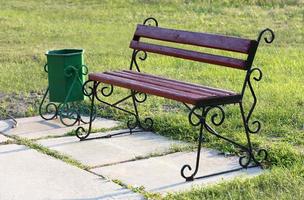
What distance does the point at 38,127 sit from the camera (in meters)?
6.76

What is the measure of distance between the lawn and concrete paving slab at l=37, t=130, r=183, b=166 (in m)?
0.25

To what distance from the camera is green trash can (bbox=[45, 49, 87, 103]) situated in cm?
677

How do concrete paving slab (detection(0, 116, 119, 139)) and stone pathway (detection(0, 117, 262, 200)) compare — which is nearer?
stone pathway (detection(0, 117, 262, 200))

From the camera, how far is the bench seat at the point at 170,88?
5141 millimetres

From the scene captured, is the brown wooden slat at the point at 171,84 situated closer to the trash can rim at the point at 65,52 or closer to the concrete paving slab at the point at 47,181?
the trash can rim at the point at 65,52

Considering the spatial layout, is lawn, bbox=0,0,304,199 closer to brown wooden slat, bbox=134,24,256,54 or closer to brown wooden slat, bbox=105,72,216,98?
brown wooden slat, bbox=105,72,216,98

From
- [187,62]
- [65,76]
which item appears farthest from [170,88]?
[187,62]

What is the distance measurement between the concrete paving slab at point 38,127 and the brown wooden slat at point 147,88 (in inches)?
27.7

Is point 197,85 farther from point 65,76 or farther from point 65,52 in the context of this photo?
point 65,52

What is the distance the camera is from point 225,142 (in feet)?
19.7

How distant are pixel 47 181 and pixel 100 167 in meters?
0.49

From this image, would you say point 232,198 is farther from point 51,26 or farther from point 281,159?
point 51,26

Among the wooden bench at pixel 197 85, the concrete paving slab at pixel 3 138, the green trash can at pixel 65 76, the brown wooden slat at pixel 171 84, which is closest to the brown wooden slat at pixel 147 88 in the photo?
the wooden bench at pixel 197 85

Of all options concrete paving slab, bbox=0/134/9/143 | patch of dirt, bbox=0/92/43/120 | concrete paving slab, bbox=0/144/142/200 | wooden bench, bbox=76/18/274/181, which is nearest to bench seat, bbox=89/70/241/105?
wooden bench, bbox=76/18/274/181
